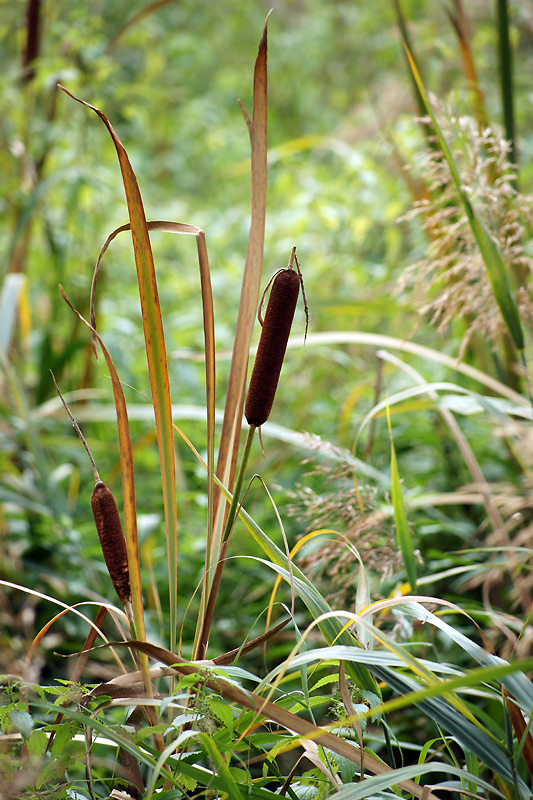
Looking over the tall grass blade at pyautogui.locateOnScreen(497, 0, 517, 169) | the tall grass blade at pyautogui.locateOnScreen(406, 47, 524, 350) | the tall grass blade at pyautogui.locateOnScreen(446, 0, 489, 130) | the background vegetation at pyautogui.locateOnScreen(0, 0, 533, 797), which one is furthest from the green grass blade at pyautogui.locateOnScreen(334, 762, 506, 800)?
the tall grass blade at pyautogui.locateOnScreen(446, 0, 489, 130)

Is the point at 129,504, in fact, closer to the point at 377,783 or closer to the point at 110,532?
the point at 110,532

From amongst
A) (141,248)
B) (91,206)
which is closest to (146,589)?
(141,248)

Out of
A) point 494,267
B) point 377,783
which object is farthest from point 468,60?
point 377,783

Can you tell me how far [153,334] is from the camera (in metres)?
0.48

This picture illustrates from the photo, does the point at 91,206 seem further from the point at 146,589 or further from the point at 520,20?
the point at 520,20

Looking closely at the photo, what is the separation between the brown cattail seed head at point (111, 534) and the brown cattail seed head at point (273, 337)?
0.45ft

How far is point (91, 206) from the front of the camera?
5.75ft

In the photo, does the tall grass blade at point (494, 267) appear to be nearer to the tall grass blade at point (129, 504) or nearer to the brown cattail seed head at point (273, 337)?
the brown cattail seed head at point (273, 337)

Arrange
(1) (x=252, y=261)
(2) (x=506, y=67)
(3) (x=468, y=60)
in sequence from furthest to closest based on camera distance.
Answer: (3) (x=468, y=60) < (2) (x=506, y=67) < (1) (x=252, y=261)

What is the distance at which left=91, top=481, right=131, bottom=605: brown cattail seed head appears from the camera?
46 cm

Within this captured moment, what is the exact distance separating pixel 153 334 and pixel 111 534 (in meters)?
0.17

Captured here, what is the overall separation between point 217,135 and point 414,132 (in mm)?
1621

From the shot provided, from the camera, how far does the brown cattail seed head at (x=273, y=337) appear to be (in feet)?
1.42

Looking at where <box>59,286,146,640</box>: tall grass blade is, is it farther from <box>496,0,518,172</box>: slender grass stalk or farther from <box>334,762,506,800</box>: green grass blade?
<box>496,0,518,172</box>: slender grass stalk
